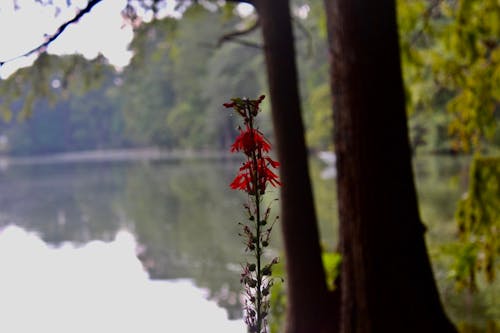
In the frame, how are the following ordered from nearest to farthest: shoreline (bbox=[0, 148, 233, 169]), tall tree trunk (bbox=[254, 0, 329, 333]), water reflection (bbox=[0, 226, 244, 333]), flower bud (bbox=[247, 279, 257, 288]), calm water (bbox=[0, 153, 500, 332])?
flower bud (bbox=[247, 279, 257, 288]), tall tree trunk (bbox=[254, 0, 329, 333]), water reflection (bbox=[0, 226, 244, 333]), calm water (bbox=[0, 153, 500, 332]), shoreline (bbox=[0, 148, 233, 169])

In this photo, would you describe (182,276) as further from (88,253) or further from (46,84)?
(46,84)

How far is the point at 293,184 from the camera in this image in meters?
4.16

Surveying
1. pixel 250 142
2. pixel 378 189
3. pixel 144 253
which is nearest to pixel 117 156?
pixel 144 253

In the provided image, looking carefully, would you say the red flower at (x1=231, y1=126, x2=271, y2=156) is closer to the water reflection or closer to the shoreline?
the water reflection

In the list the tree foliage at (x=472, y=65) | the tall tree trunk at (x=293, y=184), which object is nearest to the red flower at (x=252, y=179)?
the tall tree trunk at (x=293, y=184)

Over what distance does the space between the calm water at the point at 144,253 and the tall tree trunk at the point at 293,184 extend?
49.4 inches

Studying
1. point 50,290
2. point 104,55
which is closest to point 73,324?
point 50,290

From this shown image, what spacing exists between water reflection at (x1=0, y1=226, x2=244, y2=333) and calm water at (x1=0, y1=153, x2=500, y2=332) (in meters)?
0.02

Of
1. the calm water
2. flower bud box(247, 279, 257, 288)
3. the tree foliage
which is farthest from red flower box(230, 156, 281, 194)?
the calm water

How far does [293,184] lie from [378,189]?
163 cm

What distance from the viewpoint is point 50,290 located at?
30.1 feet

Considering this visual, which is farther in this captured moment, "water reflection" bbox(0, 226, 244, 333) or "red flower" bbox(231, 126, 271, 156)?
"water reflection" bbox(0, 226, 244, 333)

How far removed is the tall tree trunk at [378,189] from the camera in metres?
2.54

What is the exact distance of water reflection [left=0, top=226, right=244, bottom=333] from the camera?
722 cm
